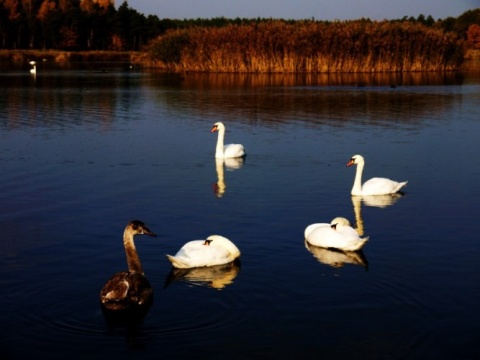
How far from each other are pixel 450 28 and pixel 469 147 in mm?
97905

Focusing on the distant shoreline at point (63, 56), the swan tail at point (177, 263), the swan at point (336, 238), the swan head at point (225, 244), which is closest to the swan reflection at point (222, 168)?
the swan at point (336, 238)

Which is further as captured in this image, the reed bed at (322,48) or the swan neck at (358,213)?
the reed bed at (322,48)

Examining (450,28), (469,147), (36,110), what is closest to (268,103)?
(36,110)

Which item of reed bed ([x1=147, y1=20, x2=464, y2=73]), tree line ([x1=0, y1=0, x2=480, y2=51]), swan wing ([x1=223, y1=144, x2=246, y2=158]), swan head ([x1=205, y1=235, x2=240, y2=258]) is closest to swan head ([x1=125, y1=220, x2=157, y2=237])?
swan head ([x1=205, y1=235, x2=240, y2=258])

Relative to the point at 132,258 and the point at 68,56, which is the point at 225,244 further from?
the point at 68,56

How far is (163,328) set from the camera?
9.03 metres

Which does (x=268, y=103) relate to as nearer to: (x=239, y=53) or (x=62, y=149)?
(x=62, y=149)

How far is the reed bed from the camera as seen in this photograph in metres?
56.7

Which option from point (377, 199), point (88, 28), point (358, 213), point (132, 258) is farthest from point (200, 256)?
point (88, 28)

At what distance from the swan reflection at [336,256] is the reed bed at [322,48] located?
45028 millimetres

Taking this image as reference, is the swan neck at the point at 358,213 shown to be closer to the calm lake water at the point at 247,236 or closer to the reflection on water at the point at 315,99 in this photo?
the calm lake water at the point at 247,236

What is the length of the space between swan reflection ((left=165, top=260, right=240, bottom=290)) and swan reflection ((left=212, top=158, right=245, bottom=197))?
16.9ft

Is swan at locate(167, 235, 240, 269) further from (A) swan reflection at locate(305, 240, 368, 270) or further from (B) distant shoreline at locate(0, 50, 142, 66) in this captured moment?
(B) distant shoreline at locate(0, 50, 142, 66)

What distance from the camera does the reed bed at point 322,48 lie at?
5666 centimetres
